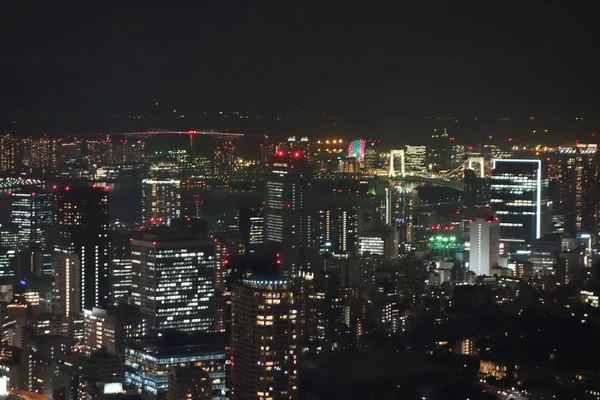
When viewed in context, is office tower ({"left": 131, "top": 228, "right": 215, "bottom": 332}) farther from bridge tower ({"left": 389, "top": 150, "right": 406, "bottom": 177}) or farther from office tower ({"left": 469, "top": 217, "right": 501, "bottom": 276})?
office tower ({"left": 469, "top": 217, "right": 501, "bottom": 276})

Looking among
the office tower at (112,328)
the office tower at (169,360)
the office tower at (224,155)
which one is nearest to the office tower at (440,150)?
the office tower at (224,155)

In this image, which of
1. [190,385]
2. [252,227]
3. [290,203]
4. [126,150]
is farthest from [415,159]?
[190,385]

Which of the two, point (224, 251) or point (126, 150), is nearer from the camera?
point (224, 251)

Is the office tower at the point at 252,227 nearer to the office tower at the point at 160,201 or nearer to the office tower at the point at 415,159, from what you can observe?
the office tower at the point at 160,201

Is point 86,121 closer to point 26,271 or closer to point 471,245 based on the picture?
point 26,271

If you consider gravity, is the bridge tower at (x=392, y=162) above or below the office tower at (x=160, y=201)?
above

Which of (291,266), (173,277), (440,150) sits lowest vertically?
(173,277)

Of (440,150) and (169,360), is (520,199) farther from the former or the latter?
(169,360)
